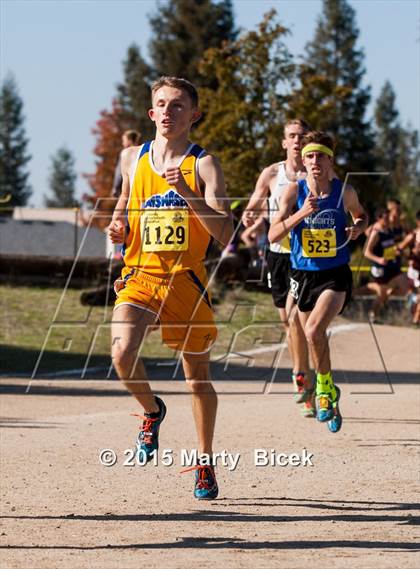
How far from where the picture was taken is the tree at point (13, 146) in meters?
101

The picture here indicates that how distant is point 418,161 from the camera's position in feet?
395

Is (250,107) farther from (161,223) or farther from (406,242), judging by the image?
(161,223)

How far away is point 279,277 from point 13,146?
9320 centimetres

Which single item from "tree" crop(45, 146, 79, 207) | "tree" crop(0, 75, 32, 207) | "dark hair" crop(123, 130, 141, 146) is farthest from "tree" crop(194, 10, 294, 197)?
"tree" crop(45, 146, 79, 207)

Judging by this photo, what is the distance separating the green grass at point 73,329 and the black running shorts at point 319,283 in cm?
737

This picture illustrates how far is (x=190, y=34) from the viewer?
71.3 metres

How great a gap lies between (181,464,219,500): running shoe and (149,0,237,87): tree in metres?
61.6

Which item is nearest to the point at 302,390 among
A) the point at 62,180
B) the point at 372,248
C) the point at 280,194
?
the point at 280,194

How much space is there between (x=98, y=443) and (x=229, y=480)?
5.95ft

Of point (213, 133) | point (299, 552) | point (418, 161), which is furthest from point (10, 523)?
point (418, 161)

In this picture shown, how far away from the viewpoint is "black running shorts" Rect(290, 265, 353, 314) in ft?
34.5

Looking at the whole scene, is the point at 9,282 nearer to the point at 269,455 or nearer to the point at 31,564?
the point at 269,455

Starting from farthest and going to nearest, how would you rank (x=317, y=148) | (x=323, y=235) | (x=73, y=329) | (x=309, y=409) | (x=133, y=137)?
(x=73, y=329), (x=133, y=137), (x=309, y=409), (x=323, y=235), (x=317, y=148)

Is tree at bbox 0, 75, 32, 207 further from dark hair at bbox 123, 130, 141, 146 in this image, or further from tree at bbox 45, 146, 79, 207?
Result: dark hair at bbox 123, 130, 141, 146
